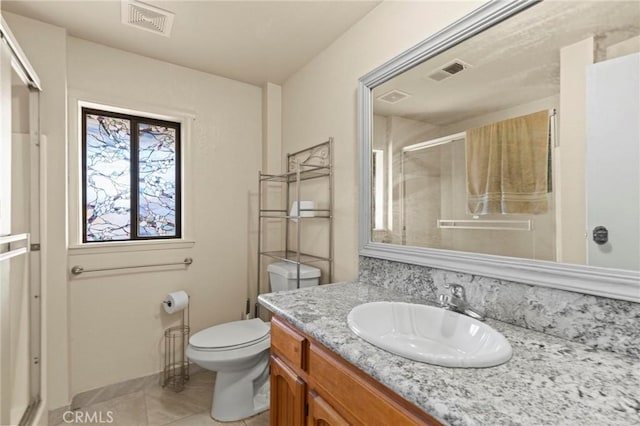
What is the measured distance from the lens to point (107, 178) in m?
2.12

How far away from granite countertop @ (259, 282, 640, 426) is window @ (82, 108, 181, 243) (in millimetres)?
1867

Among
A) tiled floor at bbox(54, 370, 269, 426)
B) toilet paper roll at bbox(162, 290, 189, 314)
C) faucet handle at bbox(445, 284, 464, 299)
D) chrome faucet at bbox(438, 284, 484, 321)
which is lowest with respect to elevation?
tiled floor at bbox(54, 370, 269, 426)

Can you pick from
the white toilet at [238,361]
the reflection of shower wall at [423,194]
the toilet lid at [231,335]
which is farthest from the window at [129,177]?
the reflection of shower wall at [423,194]

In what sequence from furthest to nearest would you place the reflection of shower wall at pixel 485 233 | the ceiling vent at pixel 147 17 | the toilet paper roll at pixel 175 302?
the toilet paper roll at pixel 175 302 < the ceiling vent at pixel 147 17 < the reflection of shower wall at pixel 485 233

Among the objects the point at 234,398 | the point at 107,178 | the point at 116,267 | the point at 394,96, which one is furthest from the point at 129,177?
the point at 394,96

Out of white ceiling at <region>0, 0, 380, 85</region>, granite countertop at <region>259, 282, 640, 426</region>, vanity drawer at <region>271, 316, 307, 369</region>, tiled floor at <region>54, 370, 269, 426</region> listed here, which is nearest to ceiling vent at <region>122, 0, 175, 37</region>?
white ceiling at <region>0, 0, 380, 85</region>

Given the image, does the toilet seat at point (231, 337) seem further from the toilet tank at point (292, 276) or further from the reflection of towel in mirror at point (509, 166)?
the reflection of towel in mirror at point (509, 166)

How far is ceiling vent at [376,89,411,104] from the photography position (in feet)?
4.66

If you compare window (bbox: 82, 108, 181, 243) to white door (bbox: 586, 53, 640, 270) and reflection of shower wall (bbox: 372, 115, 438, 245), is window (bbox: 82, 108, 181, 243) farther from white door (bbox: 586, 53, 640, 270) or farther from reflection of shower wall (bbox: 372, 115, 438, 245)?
white door (bbox: 586, 53, 640, 270)

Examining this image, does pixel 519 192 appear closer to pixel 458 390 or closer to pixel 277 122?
pixel 458 390

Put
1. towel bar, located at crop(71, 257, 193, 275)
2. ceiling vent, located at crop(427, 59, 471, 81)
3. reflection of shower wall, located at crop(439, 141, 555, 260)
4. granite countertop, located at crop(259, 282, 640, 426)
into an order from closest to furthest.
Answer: granite countertop, located at crop(259, 282, 640, 426) → reflection of shower wall, located at crop(439, 141, 555, 260) → ceiling vent, located at crop(427, 59, 471, 81) → towel bar, located at crop(71, 257, 193, 275)

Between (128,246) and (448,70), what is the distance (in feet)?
7.20

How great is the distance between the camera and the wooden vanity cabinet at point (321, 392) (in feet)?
2.35

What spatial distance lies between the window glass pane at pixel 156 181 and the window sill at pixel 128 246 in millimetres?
164
